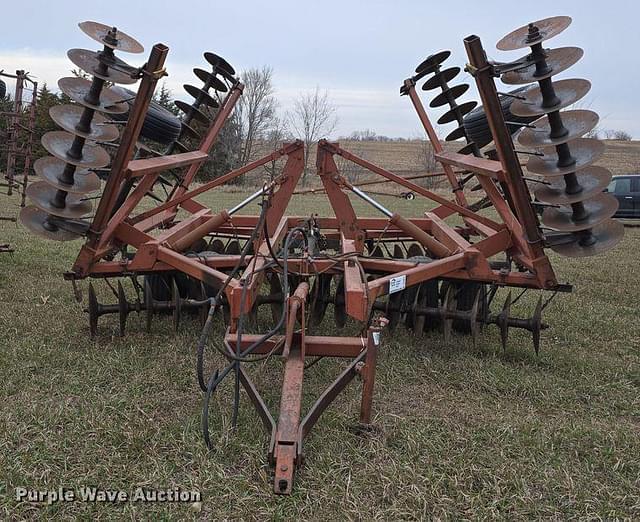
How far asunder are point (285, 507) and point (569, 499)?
3.82 feet

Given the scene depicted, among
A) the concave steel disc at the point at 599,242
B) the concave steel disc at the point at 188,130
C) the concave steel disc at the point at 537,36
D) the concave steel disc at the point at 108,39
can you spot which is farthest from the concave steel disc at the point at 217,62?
the concave steel disc at the point at 599,242

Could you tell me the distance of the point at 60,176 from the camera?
3.65 metres

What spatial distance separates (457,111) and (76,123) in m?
3.38

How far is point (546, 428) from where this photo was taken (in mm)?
2930

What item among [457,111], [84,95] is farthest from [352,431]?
[457,111]

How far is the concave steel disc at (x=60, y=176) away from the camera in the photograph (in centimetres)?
358

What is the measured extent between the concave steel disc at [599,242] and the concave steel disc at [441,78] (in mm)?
2307

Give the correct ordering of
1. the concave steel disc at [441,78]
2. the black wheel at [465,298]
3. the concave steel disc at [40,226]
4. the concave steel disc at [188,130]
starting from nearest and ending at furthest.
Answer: the concave steel disc at [40,226], the black wheel at [465,298], the concave steel disc at [188,130], the concave steel disc at [441,78]

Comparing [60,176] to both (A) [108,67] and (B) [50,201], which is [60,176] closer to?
(B) [50,201]

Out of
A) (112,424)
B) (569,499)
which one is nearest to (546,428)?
(569,499)

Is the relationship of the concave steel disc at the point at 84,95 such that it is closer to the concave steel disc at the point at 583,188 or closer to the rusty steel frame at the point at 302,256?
the rusty steel frame at the point at 302,256

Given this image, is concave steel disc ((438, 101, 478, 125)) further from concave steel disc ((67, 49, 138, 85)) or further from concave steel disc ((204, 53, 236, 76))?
concave steel disc ((67, 49, 138, 85))

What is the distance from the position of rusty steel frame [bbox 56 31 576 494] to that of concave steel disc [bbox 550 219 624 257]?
0.17m

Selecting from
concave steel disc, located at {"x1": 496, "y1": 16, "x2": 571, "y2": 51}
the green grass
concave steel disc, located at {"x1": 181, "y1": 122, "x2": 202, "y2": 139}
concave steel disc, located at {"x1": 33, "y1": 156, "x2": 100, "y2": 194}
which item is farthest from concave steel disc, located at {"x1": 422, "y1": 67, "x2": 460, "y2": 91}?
concave steel disc, located at {"x1": 33, "y1": 156, "x2": 100, "y2": 194}
